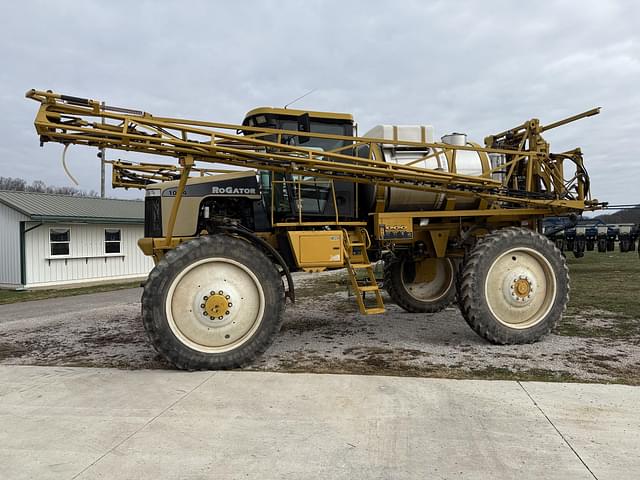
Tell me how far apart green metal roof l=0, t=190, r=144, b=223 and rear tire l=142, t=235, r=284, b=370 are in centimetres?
1331

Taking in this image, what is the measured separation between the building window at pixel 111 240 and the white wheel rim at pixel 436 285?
46.5ft

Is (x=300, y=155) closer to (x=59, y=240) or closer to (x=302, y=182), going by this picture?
(x=302, y=182)

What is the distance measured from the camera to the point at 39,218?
1553 centimetres

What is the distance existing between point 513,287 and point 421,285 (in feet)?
8.36

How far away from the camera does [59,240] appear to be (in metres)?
16.7

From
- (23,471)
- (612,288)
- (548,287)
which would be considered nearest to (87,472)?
(23,471)

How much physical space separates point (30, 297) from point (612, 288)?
618 inches

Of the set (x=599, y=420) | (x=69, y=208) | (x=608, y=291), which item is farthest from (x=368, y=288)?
(x=69, y=208)

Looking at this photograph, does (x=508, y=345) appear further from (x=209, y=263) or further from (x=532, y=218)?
(x=209, y=263)

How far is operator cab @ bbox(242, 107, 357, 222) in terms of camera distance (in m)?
5.90

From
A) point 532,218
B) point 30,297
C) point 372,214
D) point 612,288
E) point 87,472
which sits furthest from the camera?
point 30,297

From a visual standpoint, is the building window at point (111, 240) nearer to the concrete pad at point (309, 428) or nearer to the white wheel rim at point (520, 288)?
the concrete pad at point (309, 428)

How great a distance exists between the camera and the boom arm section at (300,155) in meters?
4.59

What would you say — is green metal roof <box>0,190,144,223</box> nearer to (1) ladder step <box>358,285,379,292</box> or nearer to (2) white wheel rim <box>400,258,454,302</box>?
(2) white wheel rim <box>400,258,454,302</box>
